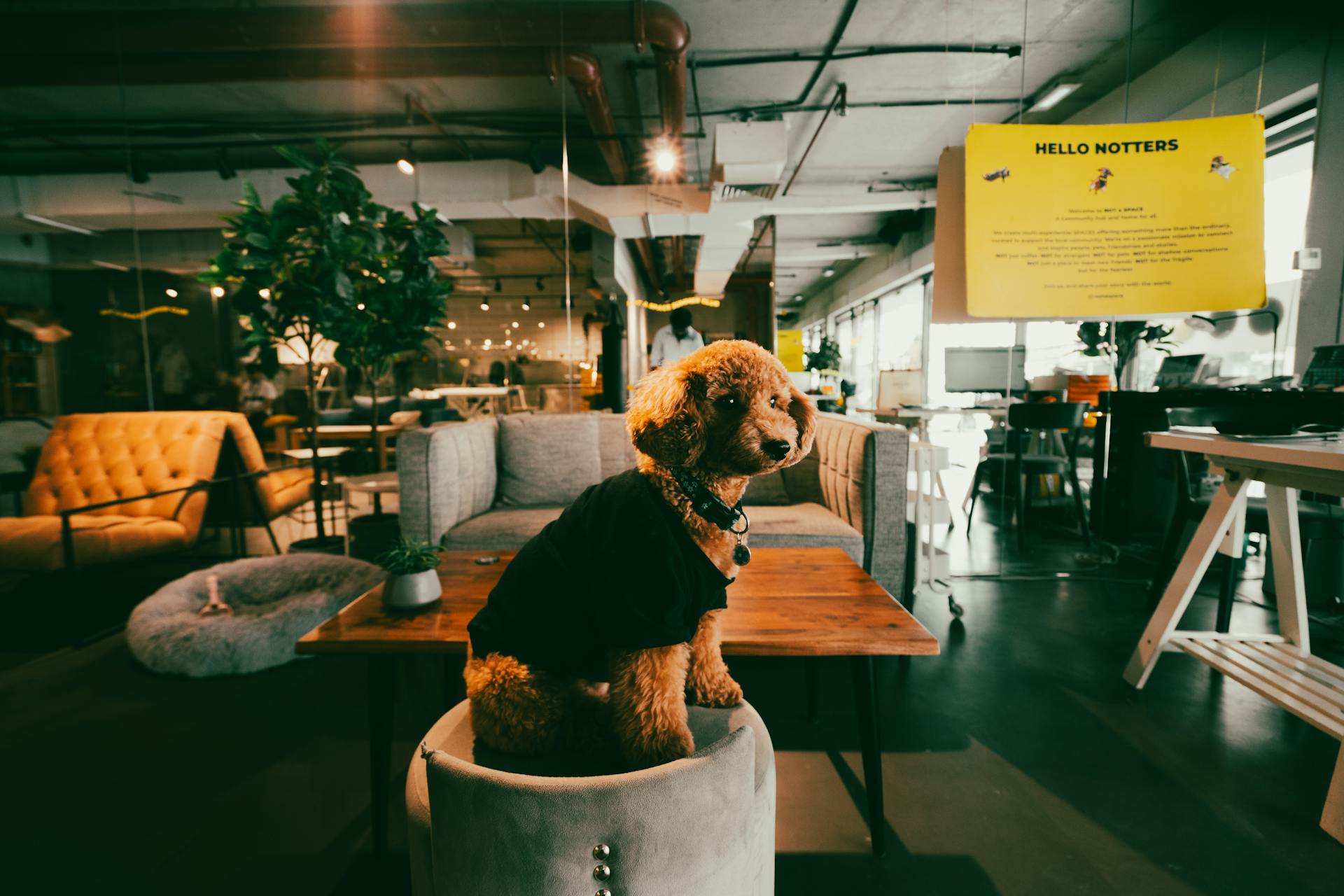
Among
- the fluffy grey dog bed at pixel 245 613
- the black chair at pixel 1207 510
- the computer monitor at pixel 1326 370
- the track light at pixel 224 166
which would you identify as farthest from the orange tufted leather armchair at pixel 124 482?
the computer monitor at pixel 1326 370

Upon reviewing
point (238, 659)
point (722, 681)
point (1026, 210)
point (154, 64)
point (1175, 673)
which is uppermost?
point (154, 64)

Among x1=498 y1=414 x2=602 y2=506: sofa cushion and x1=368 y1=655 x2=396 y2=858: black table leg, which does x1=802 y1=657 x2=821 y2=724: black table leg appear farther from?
x1=498 y1=414 x2=602 y2=506: sofa cushion

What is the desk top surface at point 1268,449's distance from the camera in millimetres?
1312

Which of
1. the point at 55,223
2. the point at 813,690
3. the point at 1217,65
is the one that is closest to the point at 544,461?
the point at 813,690

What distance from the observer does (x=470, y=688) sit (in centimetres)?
91

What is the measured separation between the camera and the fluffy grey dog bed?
208cm

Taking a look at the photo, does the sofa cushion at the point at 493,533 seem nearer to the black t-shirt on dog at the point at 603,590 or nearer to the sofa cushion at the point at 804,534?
the sofa cushion at the point at 804,534

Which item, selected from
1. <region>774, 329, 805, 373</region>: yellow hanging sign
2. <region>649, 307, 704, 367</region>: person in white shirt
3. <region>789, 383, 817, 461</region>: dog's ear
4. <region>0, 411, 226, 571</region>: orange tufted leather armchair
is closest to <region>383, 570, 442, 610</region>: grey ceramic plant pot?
<region>789, 383, 817, 461</region>: dog's ear

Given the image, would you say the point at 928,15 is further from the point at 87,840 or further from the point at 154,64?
the point at 87,840

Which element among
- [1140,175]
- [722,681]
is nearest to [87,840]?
[722,681]

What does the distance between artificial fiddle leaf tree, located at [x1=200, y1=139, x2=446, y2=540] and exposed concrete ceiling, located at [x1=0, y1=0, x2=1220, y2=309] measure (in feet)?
5.09

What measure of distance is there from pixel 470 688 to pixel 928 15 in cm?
476

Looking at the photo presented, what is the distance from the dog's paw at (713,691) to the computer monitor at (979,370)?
4.60 metres

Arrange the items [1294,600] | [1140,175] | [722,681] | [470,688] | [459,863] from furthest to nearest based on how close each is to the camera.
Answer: [1140,175] < [1294,600] < [722,681] < [470,688] < [459,863]
